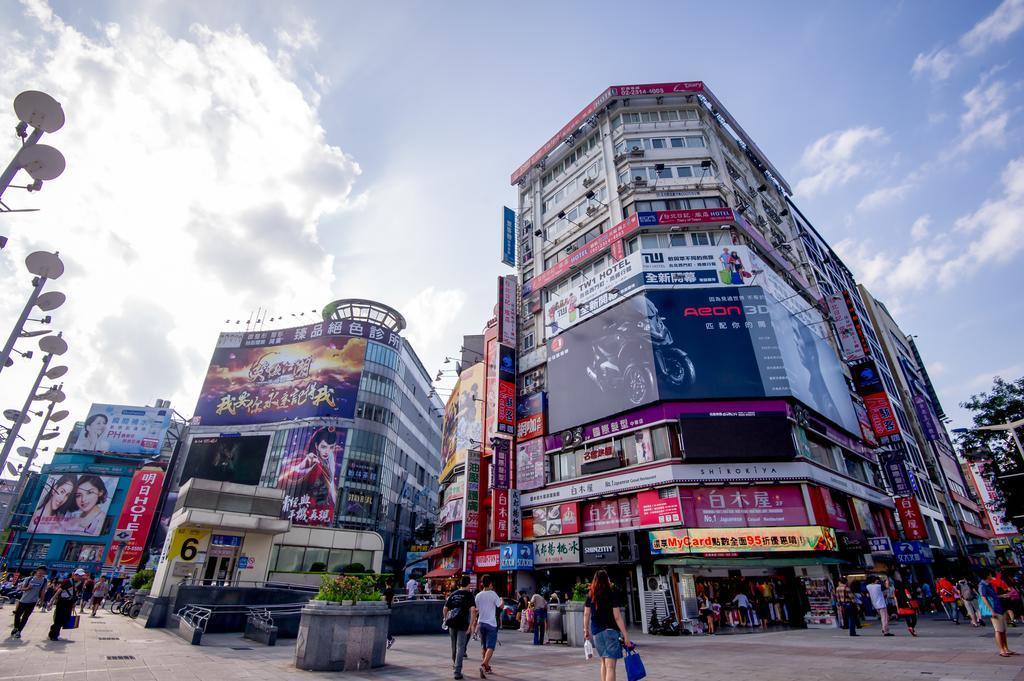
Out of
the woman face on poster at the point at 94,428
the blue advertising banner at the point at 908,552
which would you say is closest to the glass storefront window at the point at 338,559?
the blue advertising banner at the point at 908,552

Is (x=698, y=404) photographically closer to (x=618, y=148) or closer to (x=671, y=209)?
(x=671, y=209)

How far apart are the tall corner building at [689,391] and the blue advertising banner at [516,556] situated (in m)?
0.71

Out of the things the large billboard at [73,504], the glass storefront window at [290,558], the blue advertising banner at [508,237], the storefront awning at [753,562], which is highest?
the blue advertising banner at [508,237]

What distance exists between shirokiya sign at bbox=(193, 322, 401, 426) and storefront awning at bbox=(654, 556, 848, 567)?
42989mm

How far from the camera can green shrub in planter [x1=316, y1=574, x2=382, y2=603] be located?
32.5 feet

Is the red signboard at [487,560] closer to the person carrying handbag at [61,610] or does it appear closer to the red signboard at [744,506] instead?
the red signboard at [744,506]

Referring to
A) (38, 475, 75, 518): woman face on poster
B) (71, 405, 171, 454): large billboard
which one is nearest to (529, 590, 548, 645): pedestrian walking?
(38, 475, 75, 518): woman face on poster

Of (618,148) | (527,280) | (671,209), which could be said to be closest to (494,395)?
(527,280)

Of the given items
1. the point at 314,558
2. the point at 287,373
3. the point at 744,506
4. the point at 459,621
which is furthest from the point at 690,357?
the point at 287,373

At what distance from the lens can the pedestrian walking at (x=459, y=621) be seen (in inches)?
354

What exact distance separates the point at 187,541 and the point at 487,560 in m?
16.2

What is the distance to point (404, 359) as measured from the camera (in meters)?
67.4

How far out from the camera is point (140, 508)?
2303 inches

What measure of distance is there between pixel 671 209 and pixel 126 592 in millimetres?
40897
